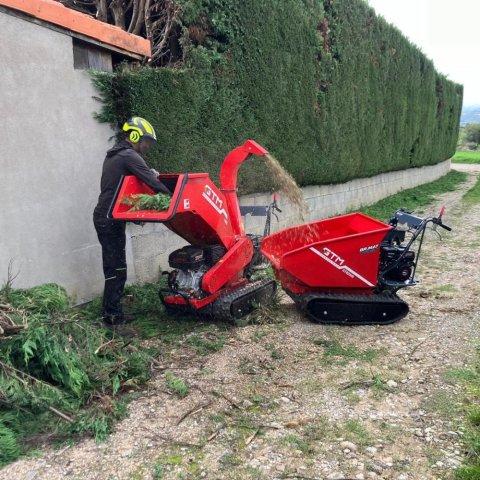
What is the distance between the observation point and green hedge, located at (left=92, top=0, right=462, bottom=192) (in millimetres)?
6195

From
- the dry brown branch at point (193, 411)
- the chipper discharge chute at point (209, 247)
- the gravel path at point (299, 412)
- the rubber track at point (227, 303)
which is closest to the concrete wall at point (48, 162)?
the chipper discharge chute at point (209, 247)

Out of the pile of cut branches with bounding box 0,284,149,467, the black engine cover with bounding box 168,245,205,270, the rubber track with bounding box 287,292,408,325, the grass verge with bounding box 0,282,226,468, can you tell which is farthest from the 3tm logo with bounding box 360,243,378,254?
the pile of cut branches with bounding box 0,284,149,467

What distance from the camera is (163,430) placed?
127 inches

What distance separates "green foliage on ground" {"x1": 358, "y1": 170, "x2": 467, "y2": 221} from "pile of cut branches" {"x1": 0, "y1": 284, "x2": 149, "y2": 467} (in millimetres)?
8989

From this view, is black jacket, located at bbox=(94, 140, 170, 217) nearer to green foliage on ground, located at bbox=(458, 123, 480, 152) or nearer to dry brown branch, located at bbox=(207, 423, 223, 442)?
dry brown branch, located at bbox=(207, 423, 223, 442)

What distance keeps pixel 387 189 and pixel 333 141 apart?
5396 mm

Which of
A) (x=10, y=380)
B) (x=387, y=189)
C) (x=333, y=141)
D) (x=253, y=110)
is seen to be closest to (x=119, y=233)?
(x=10, y=380)

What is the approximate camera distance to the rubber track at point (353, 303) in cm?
500

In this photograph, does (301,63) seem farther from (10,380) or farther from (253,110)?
(10,380)

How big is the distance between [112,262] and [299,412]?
Answer: 94.5 inches

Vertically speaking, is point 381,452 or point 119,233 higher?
point 119,233

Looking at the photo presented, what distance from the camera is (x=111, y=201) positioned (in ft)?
15.4

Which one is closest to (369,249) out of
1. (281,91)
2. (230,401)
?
(230,401)

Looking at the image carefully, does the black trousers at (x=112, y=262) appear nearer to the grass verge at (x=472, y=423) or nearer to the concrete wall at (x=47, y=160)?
the concrete wall at (x=47, y=160)
